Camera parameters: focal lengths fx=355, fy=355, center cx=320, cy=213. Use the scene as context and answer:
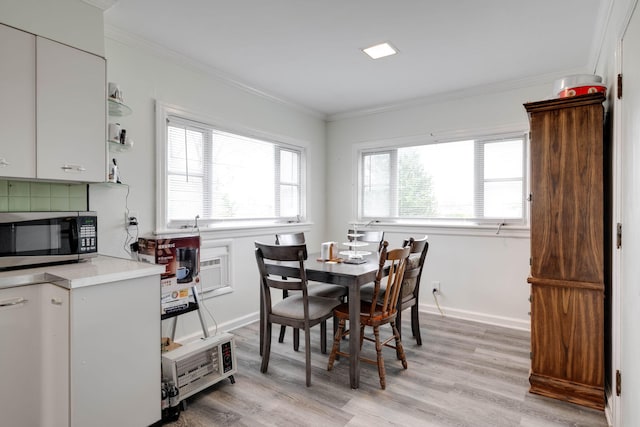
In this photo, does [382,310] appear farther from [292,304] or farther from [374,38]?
[374,38]

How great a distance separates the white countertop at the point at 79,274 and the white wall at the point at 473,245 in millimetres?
3153

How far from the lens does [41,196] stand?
2252 millimetres

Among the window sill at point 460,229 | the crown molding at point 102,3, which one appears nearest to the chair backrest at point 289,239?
the window sill at point 460,229

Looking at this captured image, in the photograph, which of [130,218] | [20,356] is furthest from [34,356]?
[130,218]

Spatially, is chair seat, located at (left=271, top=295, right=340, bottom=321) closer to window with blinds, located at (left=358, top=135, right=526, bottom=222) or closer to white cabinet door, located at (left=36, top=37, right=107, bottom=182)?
white cabinet door, located at (left=36, top=37, right=107, bottom=182)

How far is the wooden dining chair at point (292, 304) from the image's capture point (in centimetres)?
238

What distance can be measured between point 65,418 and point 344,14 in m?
2.82

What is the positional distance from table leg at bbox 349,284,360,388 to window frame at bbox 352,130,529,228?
211 cm

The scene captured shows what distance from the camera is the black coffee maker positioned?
245 cm

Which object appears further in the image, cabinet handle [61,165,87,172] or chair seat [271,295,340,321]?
chair seat [271,295,340,321]

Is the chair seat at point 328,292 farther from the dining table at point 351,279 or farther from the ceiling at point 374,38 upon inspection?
the ceiling at point 374,38

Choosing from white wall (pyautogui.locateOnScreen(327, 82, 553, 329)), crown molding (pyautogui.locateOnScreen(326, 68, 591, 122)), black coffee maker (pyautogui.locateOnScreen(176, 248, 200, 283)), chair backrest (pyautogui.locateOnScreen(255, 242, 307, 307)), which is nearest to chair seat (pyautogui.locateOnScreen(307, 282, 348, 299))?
chair backrest (pyautogui.locateOnScreen(255, 242, 307, 307))

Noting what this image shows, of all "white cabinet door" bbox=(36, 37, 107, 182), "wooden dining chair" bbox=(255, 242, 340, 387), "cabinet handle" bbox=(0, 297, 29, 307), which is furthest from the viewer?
"wooden dining chair" bbox=(255, 242, 340, 387)

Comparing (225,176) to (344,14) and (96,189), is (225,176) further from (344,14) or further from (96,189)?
(344,14)
